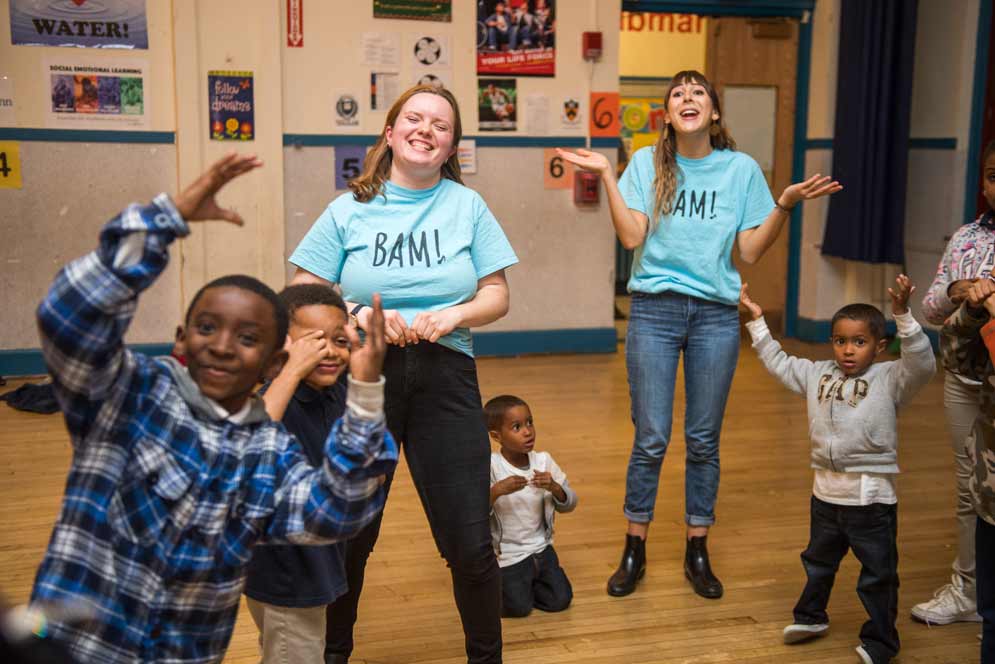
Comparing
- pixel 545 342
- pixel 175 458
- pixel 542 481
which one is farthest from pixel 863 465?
pixel 545 342

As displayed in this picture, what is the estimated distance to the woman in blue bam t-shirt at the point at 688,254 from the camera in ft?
10.0

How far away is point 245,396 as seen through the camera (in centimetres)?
155

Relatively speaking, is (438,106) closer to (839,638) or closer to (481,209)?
(481,209)

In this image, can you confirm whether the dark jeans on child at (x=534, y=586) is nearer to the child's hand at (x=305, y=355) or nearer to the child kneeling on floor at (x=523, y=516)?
the child kneeling on floor at (x=523, y=516)

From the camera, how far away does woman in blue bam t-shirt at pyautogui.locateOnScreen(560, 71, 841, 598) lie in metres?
3.05

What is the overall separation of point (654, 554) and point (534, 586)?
572mm

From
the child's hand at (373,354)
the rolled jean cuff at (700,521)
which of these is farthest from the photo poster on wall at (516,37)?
the child's hand at (373,354)

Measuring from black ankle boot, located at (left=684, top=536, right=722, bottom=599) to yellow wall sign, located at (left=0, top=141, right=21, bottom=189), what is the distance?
434cm

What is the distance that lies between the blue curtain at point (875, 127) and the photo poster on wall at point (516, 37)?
1913mm

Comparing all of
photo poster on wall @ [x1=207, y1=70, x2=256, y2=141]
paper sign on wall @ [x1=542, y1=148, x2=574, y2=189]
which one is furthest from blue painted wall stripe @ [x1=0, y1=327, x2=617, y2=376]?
photo poster on wall @ [x1=207, y1=70, x2=256, y2=141]

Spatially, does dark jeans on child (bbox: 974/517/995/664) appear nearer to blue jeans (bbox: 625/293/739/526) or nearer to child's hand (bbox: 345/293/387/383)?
blue jeans (bbox: 625/293/739/526)

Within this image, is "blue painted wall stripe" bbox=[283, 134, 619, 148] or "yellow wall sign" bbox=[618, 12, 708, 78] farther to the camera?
"yellow wall sign" bbox=[618, 12, 708, 78]

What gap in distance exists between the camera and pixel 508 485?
302 centimetres

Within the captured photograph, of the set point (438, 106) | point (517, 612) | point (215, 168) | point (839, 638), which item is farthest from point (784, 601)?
point (215, 168)
